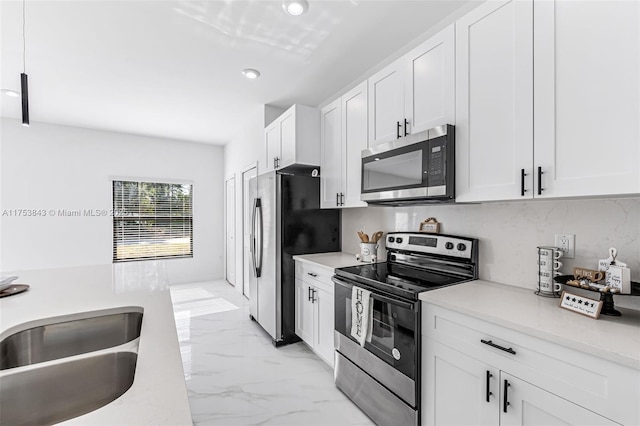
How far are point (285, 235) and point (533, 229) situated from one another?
6.74ft

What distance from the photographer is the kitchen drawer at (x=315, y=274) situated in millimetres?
2412

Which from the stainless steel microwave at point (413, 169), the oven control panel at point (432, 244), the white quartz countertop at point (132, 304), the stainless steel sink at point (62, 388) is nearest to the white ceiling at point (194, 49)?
the stainless steel microwave at point (413, 169)

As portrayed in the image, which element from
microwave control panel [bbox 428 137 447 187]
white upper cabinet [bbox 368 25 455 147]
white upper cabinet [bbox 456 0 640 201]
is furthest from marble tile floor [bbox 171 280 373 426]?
white upper cabinet [bbox 368 25 455 147]

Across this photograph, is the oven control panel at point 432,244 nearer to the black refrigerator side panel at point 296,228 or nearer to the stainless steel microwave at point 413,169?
the stainless steel microwave at point 413,169

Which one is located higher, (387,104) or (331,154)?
(387,104)

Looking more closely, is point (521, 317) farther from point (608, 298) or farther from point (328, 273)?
point (328, 273)

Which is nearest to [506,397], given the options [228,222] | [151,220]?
[228,222]

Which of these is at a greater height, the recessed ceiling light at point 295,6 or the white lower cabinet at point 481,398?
the recessed ceiling light at point 295,6

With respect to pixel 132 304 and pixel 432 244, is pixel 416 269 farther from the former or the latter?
pixel 132 304

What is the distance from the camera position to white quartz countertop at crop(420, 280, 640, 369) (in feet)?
3.17

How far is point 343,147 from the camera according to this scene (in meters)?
2.67

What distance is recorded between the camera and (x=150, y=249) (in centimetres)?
552

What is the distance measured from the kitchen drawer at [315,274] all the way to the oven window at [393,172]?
30.7 inches

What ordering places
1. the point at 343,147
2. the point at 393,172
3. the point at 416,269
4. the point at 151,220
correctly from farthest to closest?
the point at 151,220 → the point at 343,147 → the point at 416,269 → the point at 393,172
